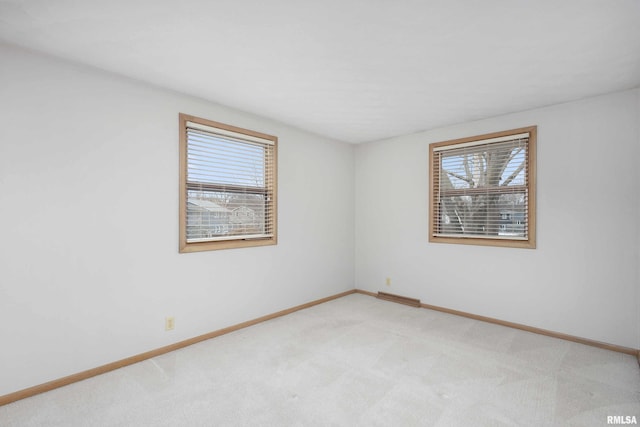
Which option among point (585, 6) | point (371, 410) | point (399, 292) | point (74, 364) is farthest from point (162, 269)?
point (585, 6)

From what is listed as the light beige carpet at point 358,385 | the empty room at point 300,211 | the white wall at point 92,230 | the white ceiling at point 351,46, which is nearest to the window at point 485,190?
the empty room at point 300,211

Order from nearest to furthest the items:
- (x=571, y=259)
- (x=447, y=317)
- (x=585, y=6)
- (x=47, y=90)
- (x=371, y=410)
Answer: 1. (x=585, y=6)
2. (x=371, y=410)
3. (x=47, y=90)
4. (x=571, y=259)
5. (x=447, y=317)

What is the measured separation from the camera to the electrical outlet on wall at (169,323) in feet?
9.02

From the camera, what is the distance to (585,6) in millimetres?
1644

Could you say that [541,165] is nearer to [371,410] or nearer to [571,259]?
[571,259]

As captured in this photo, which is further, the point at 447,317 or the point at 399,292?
the point at 399,292

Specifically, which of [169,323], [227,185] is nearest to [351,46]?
[227,185]

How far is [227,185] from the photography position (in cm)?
324

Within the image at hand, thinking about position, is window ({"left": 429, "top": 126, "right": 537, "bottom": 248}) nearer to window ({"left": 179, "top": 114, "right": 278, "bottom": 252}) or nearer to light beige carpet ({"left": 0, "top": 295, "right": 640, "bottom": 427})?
light beige carpet ({"left": 0, "top": 295, "right": 640, "bottom": 427})

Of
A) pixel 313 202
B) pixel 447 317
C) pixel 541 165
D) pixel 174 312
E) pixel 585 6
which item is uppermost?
pixel 585 6

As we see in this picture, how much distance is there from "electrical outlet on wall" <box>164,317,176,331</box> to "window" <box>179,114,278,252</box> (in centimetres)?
64

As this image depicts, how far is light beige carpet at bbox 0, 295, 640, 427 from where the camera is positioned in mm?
1866

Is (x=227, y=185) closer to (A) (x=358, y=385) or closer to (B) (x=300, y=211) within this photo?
(B) (x=300, y=211)

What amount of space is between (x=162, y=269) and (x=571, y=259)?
156 inches
